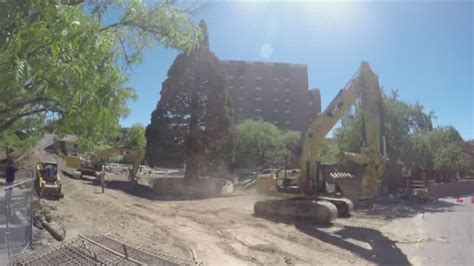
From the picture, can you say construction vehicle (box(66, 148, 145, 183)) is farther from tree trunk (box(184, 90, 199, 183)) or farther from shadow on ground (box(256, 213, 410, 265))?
shadow on ground (box(256, 213, 410, 265))

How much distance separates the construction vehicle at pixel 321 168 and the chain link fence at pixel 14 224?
34.9 ft

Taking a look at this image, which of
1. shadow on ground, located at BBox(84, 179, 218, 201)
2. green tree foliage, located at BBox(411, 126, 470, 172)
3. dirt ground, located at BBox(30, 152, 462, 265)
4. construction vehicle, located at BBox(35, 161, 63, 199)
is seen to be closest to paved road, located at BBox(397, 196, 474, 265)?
dirt ground, located at BBox(30, 152, 462, 265)

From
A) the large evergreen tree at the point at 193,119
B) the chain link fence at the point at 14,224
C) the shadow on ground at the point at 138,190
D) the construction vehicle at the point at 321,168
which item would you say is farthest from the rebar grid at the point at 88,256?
the large evergreen tree at the point at 193,119

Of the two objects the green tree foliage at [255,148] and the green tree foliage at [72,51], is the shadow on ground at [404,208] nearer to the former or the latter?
the green tree foliage at [72,51]

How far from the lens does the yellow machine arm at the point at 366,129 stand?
1549 centimetres

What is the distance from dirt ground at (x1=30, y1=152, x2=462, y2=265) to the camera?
11.4 metres

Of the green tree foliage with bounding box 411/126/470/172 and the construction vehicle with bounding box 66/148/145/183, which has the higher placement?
the green tree foliage with bounding box 411/126/470/172

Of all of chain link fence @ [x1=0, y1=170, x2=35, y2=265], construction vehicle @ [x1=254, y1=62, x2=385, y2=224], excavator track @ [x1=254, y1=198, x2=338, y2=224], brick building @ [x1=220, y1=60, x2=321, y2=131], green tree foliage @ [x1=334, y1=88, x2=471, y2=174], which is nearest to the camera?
chain link fence @ [x1=0, y1=170, x2=35, y2=265]

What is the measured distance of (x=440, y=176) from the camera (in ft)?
119

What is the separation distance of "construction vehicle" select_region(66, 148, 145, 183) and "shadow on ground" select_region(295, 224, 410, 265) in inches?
724

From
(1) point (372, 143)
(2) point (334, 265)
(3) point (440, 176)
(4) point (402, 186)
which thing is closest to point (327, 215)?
(1) point (372, 143)

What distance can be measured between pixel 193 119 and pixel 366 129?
2158 centimetres

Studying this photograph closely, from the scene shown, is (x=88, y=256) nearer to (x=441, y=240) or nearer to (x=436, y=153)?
(x=441, y=240)

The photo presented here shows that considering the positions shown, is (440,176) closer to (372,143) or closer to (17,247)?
(372,143)
